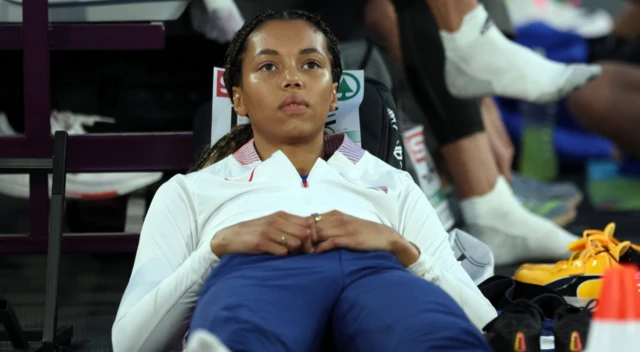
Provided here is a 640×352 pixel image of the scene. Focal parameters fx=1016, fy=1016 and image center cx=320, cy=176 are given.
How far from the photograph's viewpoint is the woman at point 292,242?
1713mm

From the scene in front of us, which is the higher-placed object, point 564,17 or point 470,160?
point 564,17

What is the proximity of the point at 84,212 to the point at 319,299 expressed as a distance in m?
1.87

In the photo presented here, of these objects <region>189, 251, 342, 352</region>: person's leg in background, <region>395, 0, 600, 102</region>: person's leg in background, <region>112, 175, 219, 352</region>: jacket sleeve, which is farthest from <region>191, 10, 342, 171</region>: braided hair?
<region>395, 0, 600, 102</region>: person's leg in background

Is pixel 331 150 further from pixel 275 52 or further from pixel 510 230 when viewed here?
pixel 510 230

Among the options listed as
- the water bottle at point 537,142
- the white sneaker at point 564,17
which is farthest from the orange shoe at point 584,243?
the white sneaker at point 564,17

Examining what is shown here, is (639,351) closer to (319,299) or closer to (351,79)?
(319,299)

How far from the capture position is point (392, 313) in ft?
5.62

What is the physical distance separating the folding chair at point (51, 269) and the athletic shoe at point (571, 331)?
3.80ft

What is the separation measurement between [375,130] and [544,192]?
2.05m

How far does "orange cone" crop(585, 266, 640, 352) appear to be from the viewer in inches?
55.7

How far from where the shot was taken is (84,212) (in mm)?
3479

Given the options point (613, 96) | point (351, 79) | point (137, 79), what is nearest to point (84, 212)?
point (137, 79)

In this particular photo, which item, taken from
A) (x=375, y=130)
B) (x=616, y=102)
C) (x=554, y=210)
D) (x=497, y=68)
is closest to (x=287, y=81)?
(x=375, y=130)

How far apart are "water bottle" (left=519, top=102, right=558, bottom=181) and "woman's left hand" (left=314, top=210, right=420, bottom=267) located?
371 cm
